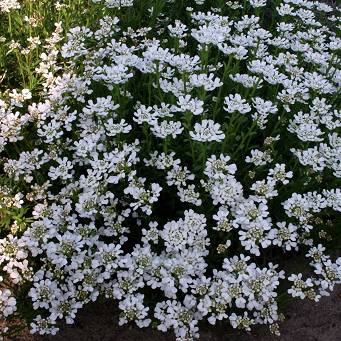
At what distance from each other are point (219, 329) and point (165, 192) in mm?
993

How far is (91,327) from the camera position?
127 inches

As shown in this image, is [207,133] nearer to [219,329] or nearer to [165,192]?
[165,192]

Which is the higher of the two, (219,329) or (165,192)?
(165,192)

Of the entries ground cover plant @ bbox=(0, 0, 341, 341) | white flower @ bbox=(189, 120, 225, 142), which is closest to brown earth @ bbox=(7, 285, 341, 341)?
ground cover plant @ bbox=(0, 0, 341, 341)

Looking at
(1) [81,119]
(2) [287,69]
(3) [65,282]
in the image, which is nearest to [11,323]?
(3) [65,282]

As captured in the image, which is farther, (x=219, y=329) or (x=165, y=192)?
(x=165, y=192)

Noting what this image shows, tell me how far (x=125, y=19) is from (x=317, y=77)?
195cm

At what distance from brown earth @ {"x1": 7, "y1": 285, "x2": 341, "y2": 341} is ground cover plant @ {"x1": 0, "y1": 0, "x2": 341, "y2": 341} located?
8 cm

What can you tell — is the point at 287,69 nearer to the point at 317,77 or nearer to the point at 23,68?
the point at 317,77

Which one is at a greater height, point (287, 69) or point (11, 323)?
point (287, 69)

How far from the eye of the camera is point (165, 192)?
3.57 metres

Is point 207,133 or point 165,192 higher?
point 207,133

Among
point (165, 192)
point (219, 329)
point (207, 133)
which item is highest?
point (207, 133)

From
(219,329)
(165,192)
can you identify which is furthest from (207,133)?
(219,329)
